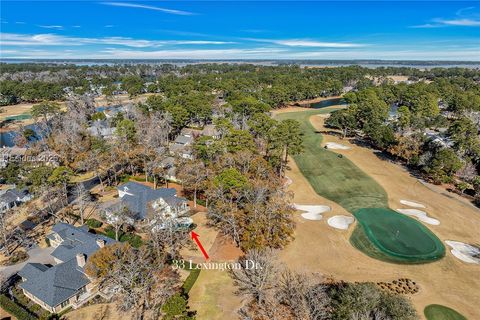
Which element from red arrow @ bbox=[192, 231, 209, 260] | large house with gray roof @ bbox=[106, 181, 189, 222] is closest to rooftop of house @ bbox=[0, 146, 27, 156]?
large house with gray roof @ bbox=[106, 181, 189, 222]

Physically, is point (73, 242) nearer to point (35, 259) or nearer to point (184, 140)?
point (35, 259)

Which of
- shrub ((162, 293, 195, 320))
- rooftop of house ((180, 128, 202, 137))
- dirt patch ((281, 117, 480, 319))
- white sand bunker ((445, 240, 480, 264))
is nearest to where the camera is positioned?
shrub ((162, 293, 195, 320))

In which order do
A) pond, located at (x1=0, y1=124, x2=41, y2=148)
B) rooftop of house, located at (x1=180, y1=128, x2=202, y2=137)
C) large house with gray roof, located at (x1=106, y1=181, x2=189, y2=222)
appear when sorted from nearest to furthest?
large house with gray roof, located at (x1=106, y1=181, x2=189, y2=222) → rooftop of house, located at (x1=180, y1=128, x2=202, y2=137) → pond, located at (x1=0, y1=124, x2=41, y2=148)

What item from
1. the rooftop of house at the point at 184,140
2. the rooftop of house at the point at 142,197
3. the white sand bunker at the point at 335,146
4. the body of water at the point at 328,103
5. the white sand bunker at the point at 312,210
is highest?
the body of water at the point at 328,103

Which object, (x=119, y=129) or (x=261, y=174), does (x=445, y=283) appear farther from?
(x=119, y=129)

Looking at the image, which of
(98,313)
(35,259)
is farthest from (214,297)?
(35,259)

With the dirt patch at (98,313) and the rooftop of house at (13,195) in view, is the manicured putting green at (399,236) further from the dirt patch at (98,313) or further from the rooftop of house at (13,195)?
the rooftop of house at (13,195)

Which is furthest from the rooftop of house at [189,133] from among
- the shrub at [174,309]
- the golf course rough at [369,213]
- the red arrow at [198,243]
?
the shrub at [174,309]

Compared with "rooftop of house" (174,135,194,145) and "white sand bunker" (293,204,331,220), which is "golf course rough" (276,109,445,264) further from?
"rooftop of house" (174,135,194,145)
